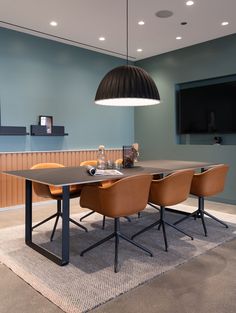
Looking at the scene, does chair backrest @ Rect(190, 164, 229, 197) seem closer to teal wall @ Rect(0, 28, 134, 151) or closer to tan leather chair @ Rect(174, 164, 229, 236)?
tan leather chair @ Rect(174, 164, 229, 236)

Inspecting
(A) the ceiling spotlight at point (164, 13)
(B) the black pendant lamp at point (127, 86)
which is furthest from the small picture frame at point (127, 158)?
(A) the ceiling spotlight at point (164, 13)

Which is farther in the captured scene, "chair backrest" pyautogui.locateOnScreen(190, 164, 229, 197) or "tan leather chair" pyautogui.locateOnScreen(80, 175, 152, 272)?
"chair backrest" pyautogui.locateOnScreen(190, 164, 229, 197)

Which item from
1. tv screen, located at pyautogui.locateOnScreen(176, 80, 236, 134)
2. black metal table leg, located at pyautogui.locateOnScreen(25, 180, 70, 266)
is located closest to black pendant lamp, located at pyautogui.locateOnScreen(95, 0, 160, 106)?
black metal table leg, located at pyautogui.locateOnScreen(25, 180, 70, 266)

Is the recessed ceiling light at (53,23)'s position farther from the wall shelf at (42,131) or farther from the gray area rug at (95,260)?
the gray area rug at (95,260)

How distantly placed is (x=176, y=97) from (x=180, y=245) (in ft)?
11.7

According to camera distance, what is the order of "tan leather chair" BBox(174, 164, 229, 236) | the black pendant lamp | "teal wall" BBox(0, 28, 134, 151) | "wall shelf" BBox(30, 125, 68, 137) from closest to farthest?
the black pendant lamp, "tan leather chair" BBox(174, 164, 229, 236), "teal wall" BBox(0, 28, 134, 151), "wall shelf" BBox(30, 125, 68, 137)

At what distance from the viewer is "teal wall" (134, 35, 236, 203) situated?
5086 mm

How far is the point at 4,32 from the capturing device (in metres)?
4.60

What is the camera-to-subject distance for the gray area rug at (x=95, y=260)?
7.22 feet

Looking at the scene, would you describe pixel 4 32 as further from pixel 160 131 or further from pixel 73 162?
pixel 160 131

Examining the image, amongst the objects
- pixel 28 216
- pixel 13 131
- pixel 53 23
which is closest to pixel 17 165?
pixel 13 131

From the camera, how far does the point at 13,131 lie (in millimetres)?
4617

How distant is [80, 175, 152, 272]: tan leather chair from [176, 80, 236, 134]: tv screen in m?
3.03

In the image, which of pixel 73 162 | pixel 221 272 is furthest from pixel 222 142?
Answer: pixel 221 272
